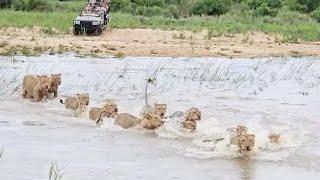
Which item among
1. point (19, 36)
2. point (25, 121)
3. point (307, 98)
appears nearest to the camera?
point (25, 121)

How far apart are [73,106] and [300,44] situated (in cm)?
1732

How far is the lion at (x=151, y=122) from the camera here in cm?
1048

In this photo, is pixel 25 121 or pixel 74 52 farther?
pixel 74 52

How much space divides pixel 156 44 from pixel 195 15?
16836 millimetres

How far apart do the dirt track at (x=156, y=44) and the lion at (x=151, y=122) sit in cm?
1187

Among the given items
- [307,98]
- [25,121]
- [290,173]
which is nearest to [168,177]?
[290,173]

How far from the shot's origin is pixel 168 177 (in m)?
7.79

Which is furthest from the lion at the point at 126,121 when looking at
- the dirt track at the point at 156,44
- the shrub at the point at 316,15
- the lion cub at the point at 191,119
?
the shrub at the point at 316,15

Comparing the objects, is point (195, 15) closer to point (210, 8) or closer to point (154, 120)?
point (210, 8)

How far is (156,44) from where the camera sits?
2575cm

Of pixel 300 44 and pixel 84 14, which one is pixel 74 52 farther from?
pixel 300 44

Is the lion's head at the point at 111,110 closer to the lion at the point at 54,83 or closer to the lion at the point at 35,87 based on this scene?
the lion at the point at 35,87

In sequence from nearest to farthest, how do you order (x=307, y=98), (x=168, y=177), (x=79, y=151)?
(x=168, y=177)
(x=79, y=151)
(x=307, y=98)

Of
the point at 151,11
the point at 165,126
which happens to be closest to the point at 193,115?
the point at 165,126
